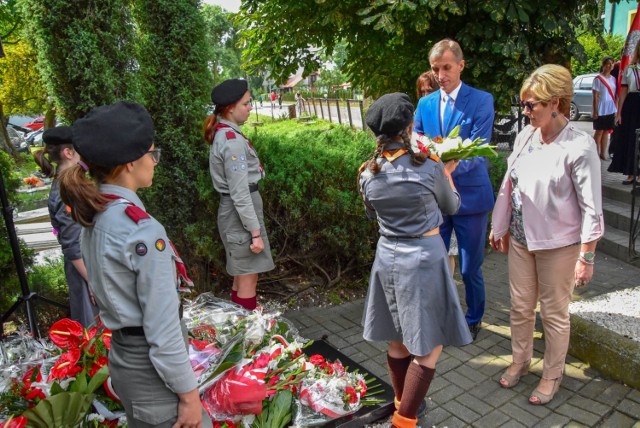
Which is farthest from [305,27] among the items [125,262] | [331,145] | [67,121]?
[125,262]

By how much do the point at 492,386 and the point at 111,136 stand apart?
3.07m

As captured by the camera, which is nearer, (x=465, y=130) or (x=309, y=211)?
(x=465, y=130)

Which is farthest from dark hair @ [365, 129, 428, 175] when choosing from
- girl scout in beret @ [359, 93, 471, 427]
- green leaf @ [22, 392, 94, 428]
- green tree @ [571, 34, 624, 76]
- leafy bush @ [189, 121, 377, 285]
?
green tree @ [571, 34, 624, 76]

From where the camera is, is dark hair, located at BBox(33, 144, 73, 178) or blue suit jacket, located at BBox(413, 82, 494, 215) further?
blue suit jacket, located at BBox(413, 82, 494, 215)

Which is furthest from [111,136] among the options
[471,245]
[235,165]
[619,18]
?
[619,18]

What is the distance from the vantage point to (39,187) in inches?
577

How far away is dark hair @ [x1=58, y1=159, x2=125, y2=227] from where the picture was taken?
1781mm

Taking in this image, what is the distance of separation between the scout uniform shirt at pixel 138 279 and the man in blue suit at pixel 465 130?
266 cm

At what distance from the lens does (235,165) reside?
12.5 feet

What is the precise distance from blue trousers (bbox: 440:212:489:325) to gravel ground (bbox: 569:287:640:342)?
74cm

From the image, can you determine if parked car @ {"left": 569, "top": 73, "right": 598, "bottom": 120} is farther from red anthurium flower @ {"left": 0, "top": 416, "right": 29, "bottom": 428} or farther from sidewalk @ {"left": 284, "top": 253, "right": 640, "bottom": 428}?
red anthurium flower @ {"left": 0, "top": 416, "right": 29, "bottom": 428}

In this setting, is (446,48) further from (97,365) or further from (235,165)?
(97,365)

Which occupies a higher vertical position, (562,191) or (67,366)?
(562,191)

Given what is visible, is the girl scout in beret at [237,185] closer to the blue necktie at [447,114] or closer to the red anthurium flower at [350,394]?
the red anthurium flower at [350,394]
